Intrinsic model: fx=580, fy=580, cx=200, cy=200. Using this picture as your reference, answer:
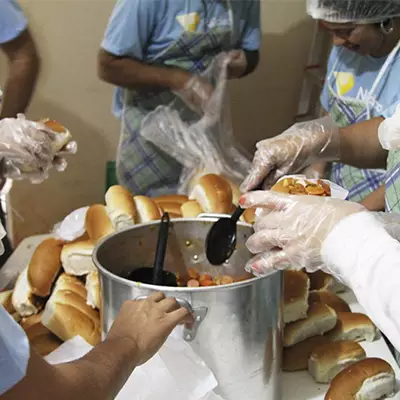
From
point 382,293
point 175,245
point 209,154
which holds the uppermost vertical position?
point 382,293

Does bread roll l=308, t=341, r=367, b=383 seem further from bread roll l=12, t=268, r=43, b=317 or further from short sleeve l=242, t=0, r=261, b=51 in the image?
short sleeve l=242, t=0, r=261, b=51

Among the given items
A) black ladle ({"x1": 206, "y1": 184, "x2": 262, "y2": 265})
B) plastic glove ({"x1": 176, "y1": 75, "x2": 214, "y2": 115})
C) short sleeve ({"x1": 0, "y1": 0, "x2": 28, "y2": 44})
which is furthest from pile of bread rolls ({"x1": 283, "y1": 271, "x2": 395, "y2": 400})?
short sleeve ({"x1": 0, "y1": 0, "x2": 28, "y2": 44})

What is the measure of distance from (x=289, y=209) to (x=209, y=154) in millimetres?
1018

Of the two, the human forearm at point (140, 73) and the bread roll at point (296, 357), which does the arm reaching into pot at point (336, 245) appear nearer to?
the bread roll at point (296, 357)

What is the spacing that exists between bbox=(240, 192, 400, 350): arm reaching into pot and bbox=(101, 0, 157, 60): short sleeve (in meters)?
1.14

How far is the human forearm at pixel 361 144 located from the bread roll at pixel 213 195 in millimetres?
278

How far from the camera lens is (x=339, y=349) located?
941 mm

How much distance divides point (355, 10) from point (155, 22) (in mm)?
681

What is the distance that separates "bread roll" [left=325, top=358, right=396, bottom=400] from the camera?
0.85 m

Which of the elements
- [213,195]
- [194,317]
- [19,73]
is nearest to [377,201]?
[213,195]

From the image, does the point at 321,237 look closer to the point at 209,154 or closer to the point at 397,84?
the point at 397,84

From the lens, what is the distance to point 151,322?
27.9 inches

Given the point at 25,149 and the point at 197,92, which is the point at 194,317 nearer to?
the point at 25,149

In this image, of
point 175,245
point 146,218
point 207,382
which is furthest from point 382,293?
point 146,218
